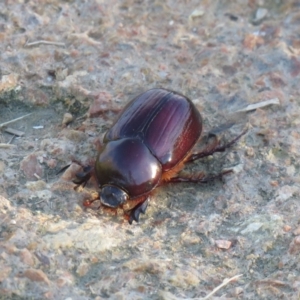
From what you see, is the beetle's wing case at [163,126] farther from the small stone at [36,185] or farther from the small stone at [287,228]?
the small stone at [287,228]

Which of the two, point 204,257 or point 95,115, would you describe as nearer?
point 204,257

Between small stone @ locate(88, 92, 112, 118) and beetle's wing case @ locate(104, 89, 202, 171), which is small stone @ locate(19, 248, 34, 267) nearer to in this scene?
beetle's wing case @ locate(104, 89, 202, 171)

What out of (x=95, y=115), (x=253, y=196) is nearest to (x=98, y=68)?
(x=95, y=115)

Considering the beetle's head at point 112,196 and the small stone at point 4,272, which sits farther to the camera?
the beetle's head at point 112,196

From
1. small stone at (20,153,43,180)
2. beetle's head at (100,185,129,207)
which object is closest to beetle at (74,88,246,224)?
beetle's head at (100,185,129,207)

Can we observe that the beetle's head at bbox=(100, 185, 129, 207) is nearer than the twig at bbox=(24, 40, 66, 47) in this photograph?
Yes

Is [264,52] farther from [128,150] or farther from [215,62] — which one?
[128,150]

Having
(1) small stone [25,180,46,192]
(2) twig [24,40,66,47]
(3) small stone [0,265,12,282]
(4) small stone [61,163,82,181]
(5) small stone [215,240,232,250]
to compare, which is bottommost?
(1) small stone [25,180,46,192]

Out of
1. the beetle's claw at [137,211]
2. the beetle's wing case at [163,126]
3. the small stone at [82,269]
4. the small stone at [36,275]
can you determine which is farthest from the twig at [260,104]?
the small stone at [36,275]
